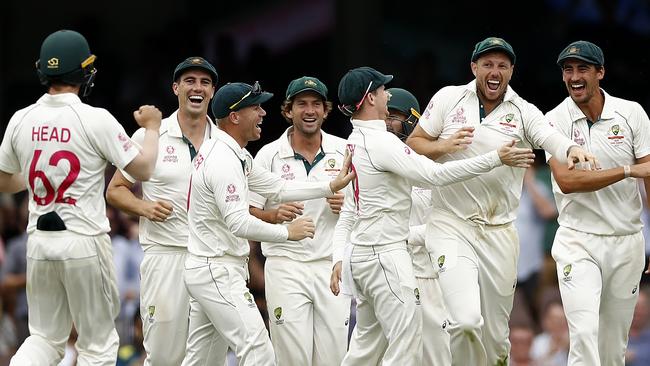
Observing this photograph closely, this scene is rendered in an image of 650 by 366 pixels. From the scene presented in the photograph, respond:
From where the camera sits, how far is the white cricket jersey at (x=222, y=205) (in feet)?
31.2

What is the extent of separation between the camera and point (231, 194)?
31.2 feet

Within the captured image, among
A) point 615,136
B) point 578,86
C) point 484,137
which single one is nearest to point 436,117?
point 484,137

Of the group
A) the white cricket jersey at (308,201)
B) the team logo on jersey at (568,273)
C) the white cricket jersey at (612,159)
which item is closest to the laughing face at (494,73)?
the white cricket jersey at (612,159)

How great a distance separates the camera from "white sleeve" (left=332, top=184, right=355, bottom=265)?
991 cm

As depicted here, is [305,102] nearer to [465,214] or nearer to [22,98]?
[465,214]

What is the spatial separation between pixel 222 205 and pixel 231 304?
2.15ft

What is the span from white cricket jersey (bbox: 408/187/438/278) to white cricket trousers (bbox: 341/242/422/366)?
81 centimetres

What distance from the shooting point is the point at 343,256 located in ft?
32.1

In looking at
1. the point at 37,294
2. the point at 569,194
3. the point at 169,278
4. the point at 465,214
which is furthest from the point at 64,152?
the point at 569,194

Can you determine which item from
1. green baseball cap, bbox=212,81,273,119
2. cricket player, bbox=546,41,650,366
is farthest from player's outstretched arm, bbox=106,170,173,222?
cricket player, bbox=546,41,650,366

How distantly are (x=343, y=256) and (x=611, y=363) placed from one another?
2066 millimetres

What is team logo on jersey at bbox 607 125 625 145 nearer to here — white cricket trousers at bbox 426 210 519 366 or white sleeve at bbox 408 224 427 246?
white cricket trousers at bbox 426 210 519 366

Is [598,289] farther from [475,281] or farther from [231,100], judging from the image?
[231,100]

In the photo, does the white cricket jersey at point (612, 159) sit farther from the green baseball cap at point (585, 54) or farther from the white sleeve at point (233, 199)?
the white sleeve at point (233, 199)
